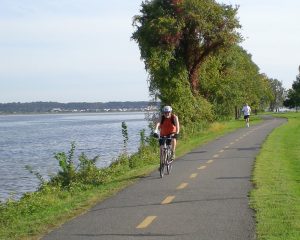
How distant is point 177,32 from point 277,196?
27.1 metres

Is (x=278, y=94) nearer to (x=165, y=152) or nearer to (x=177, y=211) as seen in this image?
(x=165, y=152)

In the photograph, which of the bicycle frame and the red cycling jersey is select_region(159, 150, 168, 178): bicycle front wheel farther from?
the red cycling jersey

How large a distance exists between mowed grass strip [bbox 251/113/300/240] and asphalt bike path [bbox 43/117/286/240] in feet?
0.73

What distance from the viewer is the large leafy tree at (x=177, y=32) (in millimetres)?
37312

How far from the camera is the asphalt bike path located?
8406 mm

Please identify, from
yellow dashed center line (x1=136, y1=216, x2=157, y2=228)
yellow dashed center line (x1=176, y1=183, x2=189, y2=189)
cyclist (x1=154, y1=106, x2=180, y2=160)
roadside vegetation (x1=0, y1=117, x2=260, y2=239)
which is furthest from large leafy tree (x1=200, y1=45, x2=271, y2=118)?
yellow dashed center line (x1=136, y1=216, x2=157, y2=228)

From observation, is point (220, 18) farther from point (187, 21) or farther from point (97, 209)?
point (97, 209)

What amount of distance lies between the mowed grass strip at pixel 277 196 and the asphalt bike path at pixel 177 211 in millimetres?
223

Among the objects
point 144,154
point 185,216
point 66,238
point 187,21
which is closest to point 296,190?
point 185,216

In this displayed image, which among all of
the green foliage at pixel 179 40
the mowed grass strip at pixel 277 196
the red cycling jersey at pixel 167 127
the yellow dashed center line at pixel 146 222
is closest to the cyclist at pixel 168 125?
the red cycling jersey at pixel 167 127

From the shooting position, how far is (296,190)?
1212 cm

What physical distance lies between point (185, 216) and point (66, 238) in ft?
7.56

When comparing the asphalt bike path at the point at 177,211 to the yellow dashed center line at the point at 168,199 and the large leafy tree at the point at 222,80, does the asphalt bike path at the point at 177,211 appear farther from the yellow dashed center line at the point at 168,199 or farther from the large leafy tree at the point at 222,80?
the large leafy tree at the point at 222,80

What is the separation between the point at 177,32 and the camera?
37.2 meters
